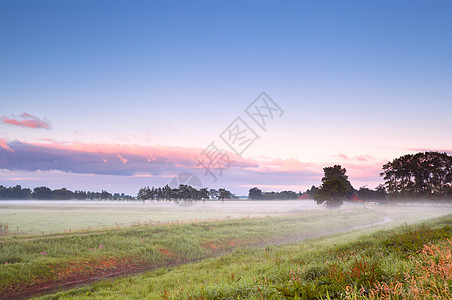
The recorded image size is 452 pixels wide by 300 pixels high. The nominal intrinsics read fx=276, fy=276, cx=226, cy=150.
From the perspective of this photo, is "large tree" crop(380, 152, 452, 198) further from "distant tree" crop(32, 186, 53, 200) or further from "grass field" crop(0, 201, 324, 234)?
"distant tree" crop(32, 186, 53, 200)

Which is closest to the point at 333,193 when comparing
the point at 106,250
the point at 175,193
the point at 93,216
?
the point at 93,216

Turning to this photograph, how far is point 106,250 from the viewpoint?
22047 millimetres

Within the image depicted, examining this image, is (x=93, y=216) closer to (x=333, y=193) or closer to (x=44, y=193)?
(x=333, y=193)

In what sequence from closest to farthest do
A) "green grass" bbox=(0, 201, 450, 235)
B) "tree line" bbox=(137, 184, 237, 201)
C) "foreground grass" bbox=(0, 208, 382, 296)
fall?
1. "foreground grass" bbox=(0, 208, 382, 296)
2. "green grass" bbox=(0, 201, 450, 235)
3. "tree line" bbox=(137, 184, 237, 201)

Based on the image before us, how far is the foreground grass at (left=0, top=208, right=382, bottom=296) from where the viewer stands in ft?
54.6

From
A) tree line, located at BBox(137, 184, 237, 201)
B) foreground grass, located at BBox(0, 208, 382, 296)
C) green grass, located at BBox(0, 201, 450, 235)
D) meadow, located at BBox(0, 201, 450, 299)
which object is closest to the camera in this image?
meadow, located at BBox(0, 201, 450, 299)

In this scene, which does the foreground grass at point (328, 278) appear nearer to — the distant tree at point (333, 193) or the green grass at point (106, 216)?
the green grass at point (106, 216)

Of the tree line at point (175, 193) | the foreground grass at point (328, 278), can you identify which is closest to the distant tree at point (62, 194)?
the tree line at point (175, 193)

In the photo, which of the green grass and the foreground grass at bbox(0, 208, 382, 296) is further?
the green grass

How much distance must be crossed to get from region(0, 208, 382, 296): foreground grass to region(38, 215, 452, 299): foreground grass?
433 centimetres

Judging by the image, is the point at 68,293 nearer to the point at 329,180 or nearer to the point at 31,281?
the point at 31,281

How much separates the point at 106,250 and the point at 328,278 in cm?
1977

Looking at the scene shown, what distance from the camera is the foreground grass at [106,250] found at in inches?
655

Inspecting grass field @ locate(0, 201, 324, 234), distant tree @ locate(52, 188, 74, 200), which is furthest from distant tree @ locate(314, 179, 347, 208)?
distant tree @ locate(52, 188, 74, 200)
